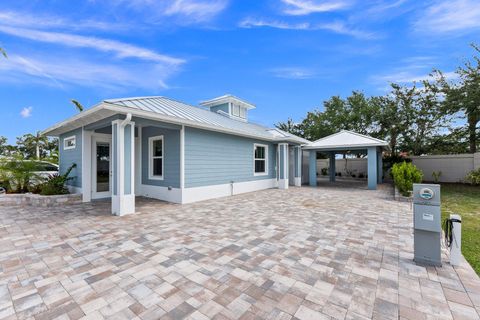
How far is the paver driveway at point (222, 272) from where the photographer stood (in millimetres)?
2025

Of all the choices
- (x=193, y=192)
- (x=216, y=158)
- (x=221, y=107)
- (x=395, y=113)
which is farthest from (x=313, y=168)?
(x=395, y=113)

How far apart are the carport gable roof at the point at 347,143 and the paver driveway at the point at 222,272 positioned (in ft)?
23.2

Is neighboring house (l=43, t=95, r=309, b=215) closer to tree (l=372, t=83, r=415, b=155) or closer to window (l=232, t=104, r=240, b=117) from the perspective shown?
window (l=232, t=104, r=240, b=117)

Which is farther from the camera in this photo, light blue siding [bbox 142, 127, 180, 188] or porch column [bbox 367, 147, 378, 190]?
porch column [bbox 367, 147, 378, 190]

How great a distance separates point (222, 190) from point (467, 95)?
50.3 ft

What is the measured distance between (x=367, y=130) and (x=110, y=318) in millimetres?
21733

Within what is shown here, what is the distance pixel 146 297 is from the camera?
2186mm

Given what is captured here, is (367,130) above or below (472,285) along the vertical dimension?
above

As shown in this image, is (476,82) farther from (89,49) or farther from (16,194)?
(16,194)

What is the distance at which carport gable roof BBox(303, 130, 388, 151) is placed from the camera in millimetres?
11125

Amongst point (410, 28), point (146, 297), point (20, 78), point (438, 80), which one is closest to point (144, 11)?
point (20, 78)

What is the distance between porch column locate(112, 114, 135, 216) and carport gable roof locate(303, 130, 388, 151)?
9.91 metres

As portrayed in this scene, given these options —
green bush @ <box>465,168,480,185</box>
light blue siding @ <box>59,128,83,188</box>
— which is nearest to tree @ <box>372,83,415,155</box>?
green bush @ <box>465,168,480,185</box>

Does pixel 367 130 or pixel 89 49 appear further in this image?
pixel 367 130
